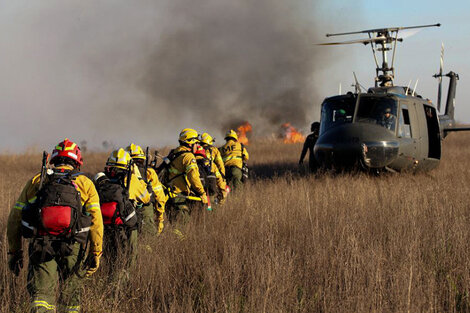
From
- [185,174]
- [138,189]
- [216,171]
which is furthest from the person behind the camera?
[216,171]

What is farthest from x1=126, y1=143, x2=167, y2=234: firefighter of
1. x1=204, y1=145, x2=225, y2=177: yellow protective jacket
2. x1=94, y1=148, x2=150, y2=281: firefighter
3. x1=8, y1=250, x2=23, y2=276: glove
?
x1=204, y1=145, x2=225, y2=177: yellow protective jacket

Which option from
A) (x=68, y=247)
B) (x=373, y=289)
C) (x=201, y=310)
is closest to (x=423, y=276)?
(x=373, y=289)

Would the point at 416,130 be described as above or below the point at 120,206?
above

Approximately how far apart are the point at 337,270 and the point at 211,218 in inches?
130

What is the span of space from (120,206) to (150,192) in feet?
4.66

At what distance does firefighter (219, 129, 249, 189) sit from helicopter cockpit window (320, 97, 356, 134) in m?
2.00

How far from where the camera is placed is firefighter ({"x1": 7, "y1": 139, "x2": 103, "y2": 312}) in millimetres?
3938

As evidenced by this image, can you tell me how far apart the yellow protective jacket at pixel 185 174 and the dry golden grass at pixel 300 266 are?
49cm

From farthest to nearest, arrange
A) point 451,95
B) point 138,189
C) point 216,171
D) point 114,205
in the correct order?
point 451,95, point 216,171, point 138,189, point 114,205

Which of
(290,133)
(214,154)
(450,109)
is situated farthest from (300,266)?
(290,133)

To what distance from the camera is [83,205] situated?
4.30 meters

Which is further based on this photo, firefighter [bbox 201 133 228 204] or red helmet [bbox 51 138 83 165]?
firefighter [bbox 201 133 228 204]

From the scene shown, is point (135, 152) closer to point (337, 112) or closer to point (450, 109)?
point (337, 112)

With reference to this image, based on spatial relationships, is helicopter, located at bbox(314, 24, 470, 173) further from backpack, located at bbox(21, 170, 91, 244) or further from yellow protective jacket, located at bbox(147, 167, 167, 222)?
backpack, located at bbox(21, 170, 91, 244)
